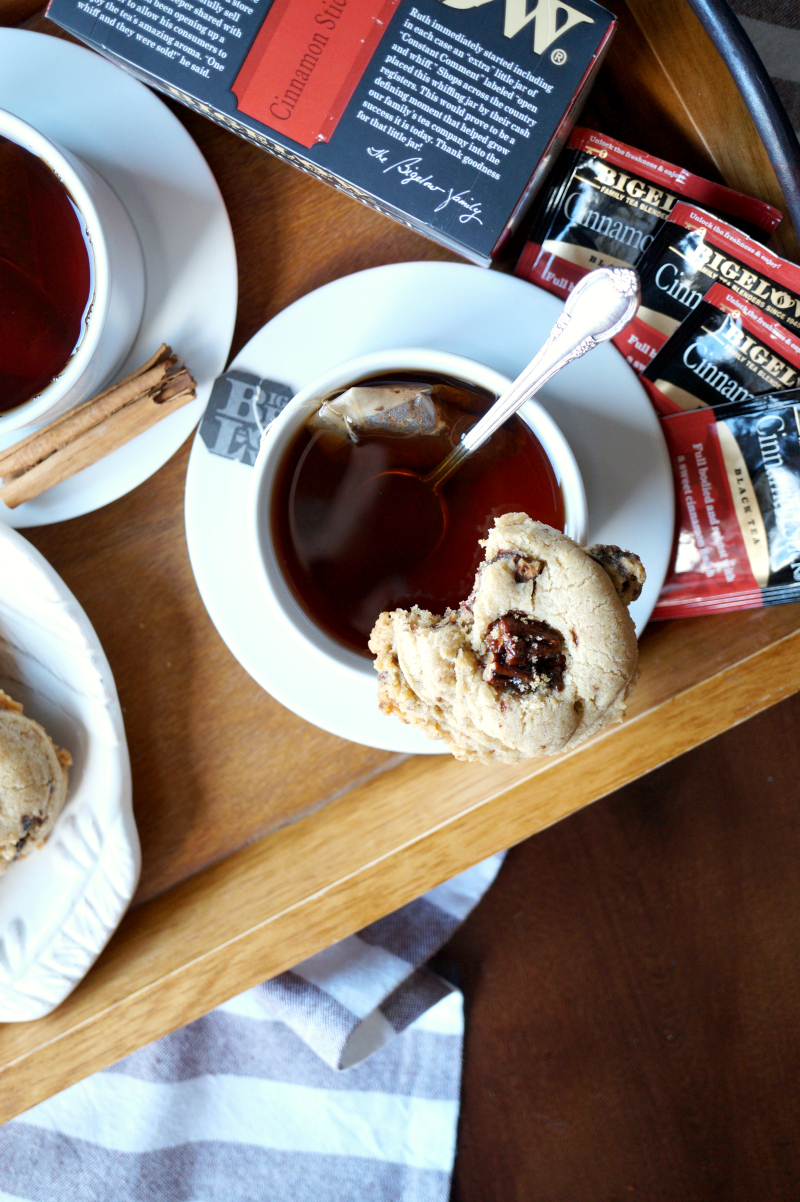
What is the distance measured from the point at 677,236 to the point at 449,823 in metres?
0.78

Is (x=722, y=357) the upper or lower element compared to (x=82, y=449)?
upper

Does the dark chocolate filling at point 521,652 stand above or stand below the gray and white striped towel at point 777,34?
below

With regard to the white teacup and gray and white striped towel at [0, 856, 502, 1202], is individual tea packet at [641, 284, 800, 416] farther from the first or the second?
gray and white striped towel at [0, 856, 502, 1202]

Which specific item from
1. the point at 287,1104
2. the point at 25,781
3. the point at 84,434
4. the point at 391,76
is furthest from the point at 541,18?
the point at 287,1104

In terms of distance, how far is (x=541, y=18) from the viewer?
32.9 inches

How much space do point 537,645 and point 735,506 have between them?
1.38 feet

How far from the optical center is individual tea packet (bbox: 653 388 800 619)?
3.20ft

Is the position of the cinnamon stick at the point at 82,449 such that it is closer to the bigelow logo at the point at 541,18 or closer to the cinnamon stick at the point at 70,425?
the cinnamon stick at the point at 70,425

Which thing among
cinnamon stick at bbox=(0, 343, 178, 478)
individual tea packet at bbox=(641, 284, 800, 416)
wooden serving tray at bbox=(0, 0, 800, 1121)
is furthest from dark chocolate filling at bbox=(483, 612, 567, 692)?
cinnamon stick at bbox=(0, 343, 178, 478)

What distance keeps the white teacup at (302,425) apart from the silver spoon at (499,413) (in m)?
0.04

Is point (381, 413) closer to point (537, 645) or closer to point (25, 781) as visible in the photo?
point (537, 645)

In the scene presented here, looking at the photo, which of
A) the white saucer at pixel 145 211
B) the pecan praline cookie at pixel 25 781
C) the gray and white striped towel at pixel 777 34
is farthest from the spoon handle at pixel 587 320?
the pecan praline cookie at pixel 25 781

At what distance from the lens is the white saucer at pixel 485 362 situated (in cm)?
96

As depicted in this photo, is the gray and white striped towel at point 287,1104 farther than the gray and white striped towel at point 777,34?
Yes
